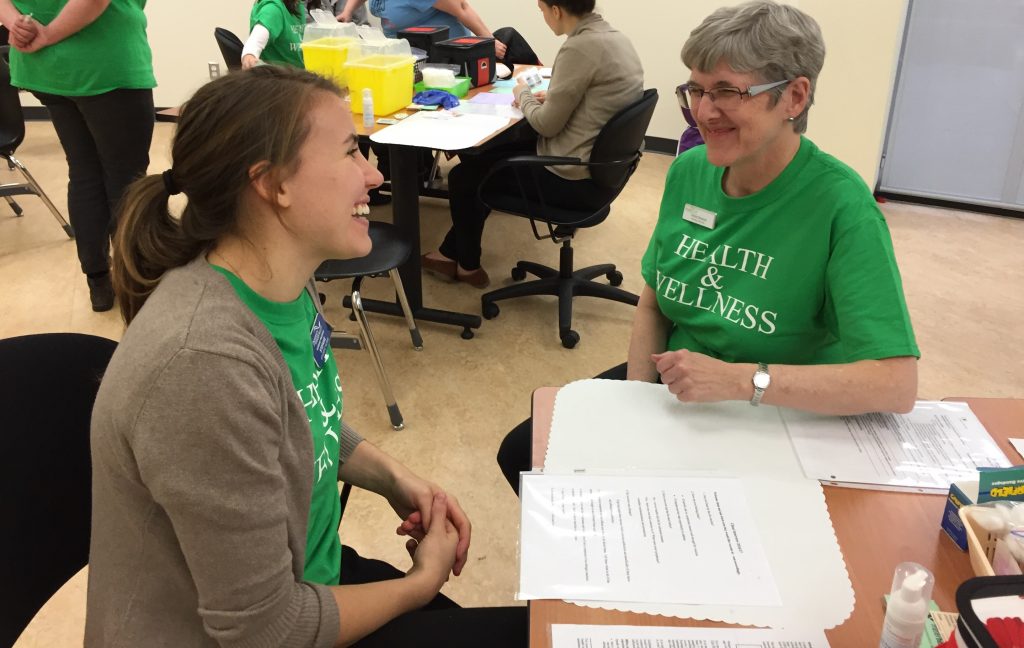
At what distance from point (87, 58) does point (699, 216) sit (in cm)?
232

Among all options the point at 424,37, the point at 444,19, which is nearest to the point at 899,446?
the point at 424,37

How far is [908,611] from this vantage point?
74cm

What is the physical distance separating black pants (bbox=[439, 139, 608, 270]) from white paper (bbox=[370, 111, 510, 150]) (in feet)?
0.68

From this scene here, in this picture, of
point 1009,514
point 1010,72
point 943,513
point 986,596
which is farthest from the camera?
point 1010,72

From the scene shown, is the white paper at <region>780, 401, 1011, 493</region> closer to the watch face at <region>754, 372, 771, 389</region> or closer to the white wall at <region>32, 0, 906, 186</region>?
the watch face at <region>754, 372, 771, 389</region>

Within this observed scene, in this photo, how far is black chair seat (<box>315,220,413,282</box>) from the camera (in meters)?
2.28

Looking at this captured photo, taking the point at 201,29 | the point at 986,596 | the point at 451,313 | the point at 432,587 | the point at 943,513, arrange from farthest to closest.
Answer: the point at 201,29, the point at 451,313, the point at 432,587, the point at 943,513, the point at 986,596

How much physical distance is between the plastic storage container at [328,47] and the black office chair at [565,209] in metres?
0.73

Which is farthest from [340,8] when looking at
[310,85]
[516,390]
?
[310,85]

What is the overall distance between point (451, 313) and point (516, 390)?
515 mm

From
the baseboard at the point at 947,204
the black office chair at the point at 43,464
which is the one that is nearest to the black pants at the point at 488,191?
the black office chair at the point at 43,464

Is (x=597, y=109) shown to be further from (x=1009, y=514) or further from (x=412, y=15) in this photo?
(x=1009, y=514)

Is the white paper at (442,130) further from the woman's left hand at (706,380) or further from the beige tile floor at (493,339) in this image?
the woman's left hand at (706,380)

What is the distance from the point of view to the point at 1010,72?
398cm
